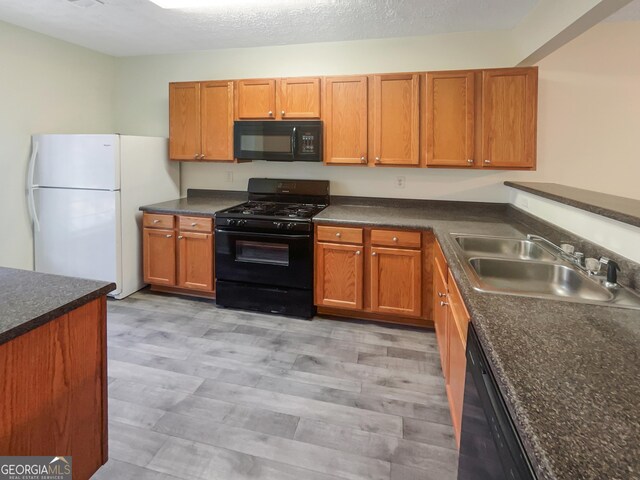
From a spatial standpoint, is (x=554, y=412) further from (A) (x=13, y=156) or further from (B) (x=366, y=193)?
(A) (x=13, y=156)

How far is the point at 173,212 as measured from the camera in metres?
3.50

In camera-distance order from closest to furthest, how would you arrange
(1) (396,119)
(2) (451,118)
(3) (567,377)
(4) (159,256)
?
1. (3) (567,377)
2. (2) (451,118)
3. (1) (396,119)
4. (4) (159,256)

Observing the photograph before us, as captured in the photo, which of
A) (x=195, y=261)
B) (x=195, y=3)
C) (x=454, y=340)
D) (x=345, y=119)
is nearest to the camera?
(x=454, y=340)

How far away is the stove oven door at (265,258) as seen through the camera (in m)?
3.17

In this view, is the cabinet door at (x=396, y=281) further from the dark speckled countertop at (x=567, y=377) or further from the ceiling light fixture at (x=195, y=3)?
the ceiling light fixture at (x=195, y=3)

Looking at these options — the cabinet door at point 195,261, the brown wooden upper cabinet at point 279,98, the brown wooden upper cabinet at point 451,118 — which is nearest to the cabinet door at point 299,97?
the brown wooden upper cabinet at point 279,98

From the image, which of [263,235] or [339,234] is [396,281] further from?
[263,235]

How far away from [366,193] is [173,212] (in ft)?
5.97

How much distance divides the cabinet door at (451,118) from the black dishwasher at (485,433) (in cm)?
211

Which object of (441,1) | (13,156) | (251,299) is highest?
(441,1)

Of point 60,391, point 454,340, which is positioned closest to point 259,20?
point 454,340

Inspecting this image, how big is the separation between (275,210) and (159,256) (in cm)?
123

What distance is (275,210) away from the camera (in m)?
3.45

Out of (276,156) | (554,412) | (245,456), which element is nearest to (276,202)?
(276,156)
